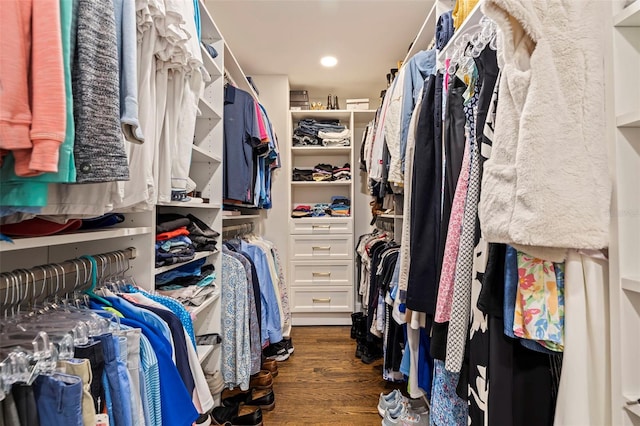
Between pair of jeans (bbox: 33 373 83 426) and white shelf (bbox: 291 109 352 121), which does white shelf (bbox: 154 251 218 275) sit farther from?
white shelf (bbox: 291 109 352 121)

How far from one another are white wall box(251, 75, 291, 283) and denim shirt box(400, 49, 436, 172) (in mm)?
1656

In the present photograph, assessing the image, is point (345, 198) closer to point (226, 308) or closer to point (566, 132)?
point (226, 308)

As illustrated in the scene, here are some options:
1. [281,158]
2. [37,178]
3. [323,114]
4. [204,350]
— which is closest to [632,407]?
[37,178]

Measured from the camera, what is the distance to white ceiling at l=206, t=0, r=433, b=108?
205cm

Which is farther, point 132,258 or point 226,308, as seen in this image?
point 226,308

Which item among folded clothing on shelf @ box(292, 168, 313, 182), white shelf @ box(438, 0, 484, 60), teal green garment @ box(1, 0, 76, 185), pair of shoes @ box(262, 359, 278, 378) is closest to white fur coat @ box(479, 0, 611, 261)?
white shelf @ box(438, 0, 484, 60)

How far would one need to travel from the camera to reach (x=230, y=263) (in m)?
1.83

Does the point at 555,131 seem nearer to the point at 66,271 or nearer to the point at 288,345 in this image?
the point at 66,271

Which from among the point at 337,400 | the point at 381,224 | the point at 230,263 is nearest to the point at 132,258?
the point at 230,263

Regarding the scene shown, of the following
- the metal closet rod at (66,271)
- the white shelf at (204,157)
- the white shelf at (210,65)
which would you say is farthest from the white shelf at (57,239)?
the white shelf at (210,65)

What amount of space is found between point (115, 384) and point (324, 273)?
2454 mm

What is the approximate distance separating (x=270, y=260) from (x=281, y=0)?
1.63 metres

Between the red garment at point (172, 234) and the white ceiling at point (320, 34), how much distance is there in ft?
4.88

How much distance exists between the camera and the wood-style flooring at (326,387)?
176cm
